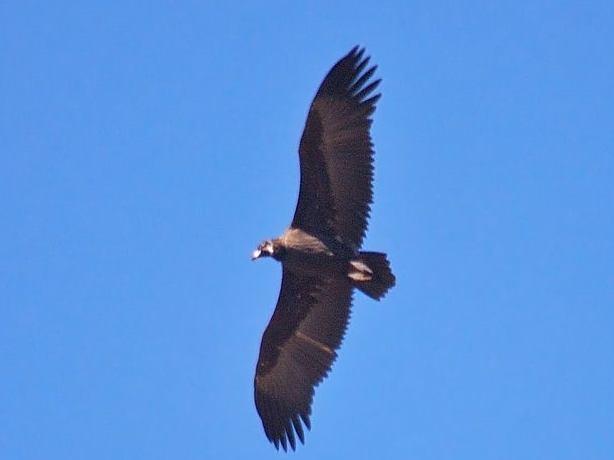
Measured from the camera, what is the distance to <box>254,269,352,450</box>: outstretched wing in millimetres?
21328

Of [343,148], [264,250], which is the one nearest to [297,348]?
[264,250]

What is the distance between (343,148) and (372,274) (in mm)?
1568

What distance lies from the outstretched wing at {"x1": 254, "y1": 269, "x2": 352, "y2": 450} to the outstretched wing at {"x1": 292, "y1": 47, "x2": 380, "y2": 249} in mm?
1258

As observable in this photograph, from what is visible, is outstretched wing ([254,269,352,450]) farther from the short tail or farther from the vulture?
the short tail

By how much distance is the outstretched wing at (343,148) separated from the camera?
20016 millimetres

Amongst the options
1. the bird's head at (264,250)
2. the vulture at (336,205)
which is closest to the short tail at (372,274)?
the vulture at (336,205)

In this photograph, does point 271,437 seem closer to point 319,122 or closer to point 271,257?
point 271,257

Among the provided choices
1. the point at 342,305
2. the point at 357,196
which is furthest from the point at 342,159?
the point at 342,305

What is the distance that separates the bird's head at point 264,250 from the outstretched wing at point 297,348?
953 millimetres

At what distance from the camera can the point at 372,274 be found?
1988 cm

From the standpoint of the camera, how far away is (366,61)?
20.1 metres

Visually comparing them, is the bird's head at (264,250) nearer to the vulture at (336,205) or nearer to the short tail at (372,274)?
the vulture at (336,205)

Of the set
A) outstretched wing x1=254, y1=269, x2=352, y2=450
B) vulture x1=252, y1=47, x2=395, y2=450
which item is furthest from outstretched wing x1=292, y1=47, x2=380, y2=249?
outstretched wing x1=254, y1=269, x2=352, y2=450

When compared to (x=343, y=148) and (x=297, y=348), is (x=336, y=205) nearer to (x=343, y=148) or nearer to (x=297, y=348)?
(x=343, y=148)
